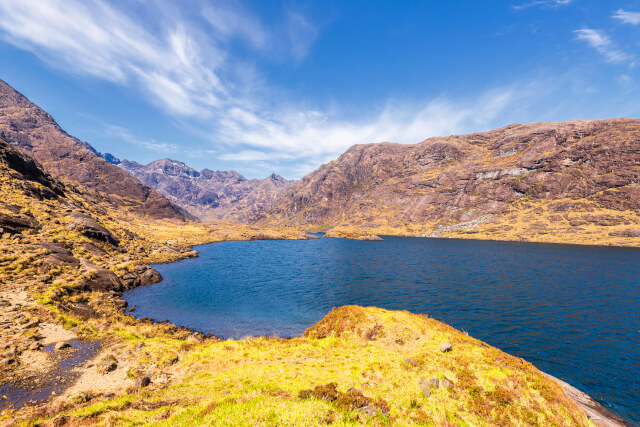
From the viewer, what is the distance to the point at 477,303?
43.4 meters

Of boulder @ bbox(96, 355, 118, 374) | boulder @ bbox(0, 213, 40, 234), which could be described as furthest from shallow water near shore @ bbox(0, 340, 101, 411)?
boulder @ bbox(0, 213, 40, 234)

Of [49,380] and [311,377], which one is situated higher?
[311,377]

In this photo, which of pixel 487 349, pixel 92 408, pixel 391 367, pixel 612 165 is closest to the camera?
pixel 92 408

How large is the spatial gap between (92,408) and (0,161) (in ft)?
320

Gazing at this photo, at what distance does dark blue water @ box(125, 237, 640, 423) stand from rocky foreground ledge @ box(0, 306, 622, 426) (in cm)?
1043

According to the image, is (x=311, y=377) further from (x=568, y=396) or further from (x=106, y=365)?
(x=568, y=396)

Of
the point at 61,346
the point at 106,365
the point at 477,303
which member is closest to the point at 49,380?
the point at 106,365

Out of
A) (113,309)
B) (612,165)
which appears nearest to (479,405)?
(113,309)

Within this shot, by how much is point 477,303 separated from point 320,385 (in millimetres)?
40069

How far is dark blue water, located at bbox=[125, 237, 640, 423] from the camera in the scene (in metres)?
26.6

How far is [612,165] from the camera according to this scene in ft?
618

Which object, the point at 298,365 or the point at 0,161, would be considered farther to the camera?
the point at 0,161

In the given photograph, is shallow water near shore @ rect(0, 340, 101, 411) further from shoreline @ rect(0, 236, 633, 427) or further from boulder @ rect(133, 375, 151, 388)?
boulder @ rect(133, 375, 151, 388)

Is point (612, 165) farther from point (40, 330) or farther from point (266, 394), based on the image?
point (40, 330)
